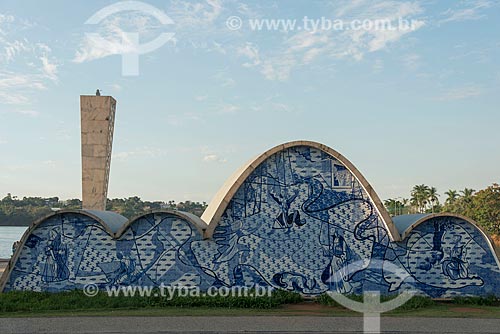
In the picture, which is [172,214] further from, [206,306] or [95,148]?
[95,148]

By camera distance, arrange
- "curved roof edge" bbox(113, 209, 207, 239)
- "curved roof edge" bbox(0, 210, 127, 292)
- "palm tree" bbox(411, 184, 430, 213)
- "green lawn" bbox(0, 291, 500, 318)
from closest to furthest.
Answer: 1. "green lawn" bbox(0, 291, 500, 318)
2. "curved roof edge" bbox(0, 210, 127, 292)
3. "curved roof edge" bbox(113, 209, 207, 239)
4. "palm tree" bbox(411, 184, 430, 213)

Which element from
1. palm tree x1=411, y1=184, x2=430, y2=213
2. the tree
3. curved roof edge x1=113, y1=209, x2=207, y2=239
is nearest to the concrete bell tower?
curved roof edge x1=113, y1=209, x2=207, y2=239

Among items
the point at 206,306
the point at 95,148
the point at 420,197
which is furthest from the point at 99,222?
the point at 420,197

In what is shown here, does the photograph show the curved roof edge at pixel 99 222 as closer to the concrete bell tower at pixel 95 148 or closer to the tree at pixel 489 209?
the concrete bell tower at pixel 95 148

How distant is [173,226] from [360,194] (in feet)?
17.7

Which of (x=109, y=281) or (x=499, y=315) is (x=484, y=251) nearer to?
(x=499, y=315)

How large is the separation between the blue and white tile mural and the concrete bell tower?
14.2 ft

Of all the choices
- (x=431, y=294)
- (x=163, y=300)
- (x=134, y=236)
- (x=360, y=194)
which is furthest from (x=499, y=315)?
(x=134, y=236)

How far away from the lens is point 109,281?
14.1m

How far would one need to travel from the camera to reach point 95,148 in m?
19.0

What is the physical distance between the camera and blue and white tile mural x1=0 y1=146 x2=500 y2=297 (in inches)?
560

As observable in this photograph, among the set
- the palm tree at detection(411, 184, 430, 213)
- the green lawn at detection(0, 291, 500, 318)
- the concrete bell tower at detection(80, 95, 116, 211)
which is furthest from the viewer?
the palm tree at detection(411, 184, 430, 213)

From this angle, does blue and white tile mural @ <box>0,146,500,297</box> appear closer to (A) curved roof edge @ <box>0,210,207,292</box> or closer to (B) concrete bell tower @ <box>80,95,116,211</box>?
(A) curved roof edge @ <box>0,210,207,292</box>

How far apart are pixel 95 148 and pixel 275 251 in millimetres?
8403
